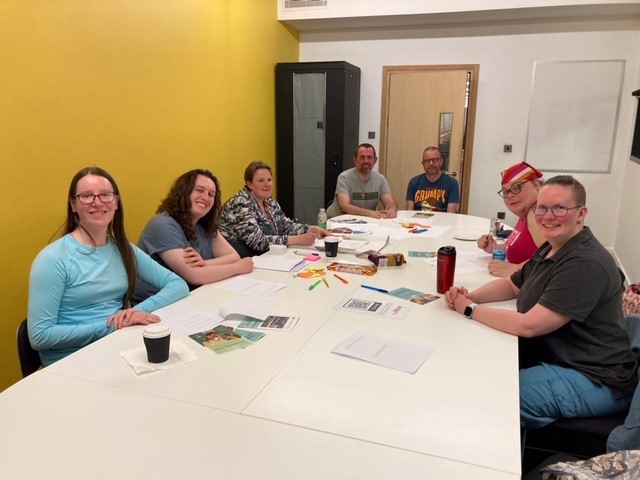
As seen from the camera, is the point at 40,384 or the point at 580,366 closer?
the point at 40,384

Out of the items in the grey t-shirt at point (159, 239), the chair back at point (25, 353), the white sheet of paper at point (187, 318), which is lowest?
the chair back at point (25, 353)

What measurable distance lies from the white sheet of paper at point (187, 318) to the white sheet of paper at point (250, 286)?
0.88ft

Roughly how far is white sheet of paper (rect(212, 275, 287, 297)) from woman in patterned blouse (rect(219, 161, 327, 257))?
2.24ft

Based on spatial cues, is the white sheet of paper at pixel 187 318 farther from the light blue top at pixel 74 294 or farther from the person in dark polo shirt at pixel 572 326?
the person in dark polo shirt at pixel 572 326

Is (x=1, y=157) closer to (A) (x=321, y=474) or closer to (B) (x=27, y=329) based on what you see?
(B) (x=27, y=329)

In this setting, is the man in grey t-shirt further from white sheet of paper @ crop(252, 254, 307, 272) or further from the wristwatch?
the wristwatch

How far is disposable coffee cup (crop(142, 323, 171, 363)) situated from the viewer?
1436mm

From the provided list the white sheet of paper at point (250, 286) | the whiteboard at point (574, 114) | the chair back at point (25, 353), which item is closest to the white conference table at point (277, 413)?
the chair back at point (25, 353)

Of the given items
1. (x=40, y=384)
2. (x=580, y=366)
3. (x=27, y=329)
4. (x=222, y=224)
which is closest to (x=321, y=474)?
(x=40, y=384)

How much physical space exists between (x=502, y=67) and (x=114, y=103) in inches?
162

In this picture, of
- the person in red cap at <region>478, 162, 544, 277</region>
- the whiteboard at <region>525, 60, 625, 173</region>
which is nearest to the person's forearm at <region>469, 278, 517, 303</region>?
the person in red cap at <region>478, 162, 544, 277</region>

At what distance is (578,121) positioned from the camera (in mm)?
5344

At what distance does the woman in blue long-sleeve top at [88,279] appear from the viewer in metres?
1.71

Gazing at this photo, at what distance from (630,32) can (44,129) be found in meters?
5.42
